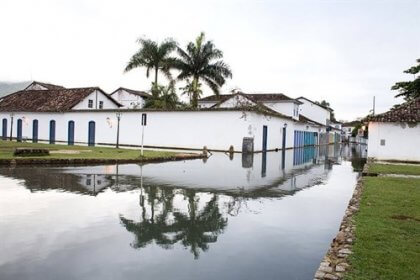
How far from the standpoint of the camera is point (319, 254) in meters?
5.70

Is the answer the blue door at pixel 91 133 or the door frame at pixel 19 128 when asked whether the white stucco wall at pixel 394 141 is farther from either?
the door frame at pixel 19 128

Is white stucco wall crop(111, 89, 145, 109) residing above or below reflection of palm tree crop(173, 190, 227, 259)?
above

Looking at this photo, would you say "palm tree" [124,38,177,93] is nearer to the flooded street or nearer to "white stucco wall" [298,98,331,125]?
the flooded street

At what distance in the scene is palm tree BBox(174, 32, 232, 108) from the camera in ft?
119

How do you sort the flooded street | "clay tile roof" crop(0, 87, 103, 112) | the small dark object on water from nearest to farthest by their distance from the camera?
the flooded street
the small dark object on water
"clay tile roof" crop(0, 87, 103, 112)

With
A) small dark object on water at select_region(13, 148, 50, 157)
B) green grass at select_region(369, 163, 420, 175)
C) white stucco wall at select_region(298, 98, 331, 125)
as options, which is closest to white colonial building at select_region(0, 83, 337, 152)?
green grass at select_region(369, 163, 420, 175)

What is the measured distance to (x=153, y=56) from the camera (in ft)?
128

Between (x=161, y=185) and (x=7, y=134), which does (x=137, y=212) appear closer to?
(x=161, y=185)

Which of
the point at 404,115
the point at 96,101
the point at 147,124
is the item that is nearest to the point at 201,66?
the point at 147,124

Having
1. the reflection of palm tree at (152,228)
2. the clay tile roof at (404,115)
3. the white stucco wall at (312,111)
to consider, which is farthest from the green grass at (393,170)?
Answer: the white stucco wall at (312,111)

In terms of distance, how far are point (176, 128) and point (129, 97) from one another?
97.0 ft

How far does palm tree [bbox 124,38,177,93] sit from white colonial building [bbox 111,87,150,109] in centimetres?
1765

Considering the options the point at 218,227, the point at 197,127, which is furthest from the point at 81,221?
the point at 197,127

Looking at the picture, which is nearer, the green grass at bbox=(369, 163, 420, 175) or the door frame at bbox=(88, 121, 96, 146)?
the green grass at bbox=(369, 163, 420, 175)
